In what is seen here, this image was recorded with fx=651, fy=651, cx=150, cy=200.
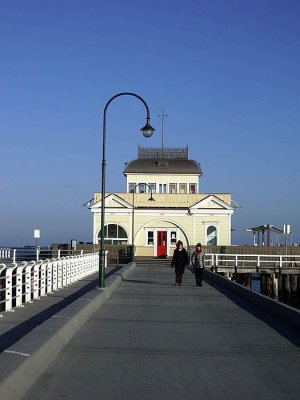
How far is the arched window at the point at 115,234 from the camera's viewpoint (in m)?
57.6

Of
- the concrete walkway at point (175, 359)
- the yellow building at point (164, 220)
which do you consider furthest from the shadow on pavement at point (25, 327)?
the yellow building at point (164, 220)

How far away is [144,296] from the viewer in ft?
69.7

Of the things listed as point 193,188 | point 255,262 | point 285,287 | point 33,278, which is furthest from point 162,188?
point 33,278

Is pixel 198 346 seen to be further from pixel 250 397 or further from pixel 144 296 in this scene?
pixel 144 296

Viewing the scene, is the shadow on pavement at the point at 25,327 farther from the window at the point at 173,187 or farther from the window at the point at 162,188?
the window at the point at 173,187

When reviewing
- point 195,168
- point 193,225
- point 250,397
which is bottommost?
point 250,397

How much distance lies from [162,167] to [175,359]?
51.9 m

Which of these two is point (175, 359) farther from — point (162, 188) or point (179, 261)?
point (162, 188)

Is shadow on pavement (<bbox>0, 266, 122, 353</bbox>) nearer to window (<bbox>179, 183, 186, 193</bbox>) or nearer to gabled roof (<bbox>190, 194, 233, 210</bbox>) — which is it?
gabled roof (<bbox>190, 194, 233, 210</bbox>)

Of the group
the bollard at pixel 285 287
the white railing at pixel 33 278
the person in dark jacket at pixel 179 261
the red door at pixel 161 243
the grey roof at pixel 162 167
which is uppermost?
the grey roof at pixel 162 167

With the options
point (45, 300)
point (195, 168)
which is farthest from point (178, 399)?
point (195, 168)

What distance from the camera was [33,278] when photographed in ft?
60.5

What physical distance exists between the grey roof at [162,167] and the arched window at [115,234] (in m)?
5.80

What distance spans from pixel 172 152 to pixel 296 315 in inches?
2140
